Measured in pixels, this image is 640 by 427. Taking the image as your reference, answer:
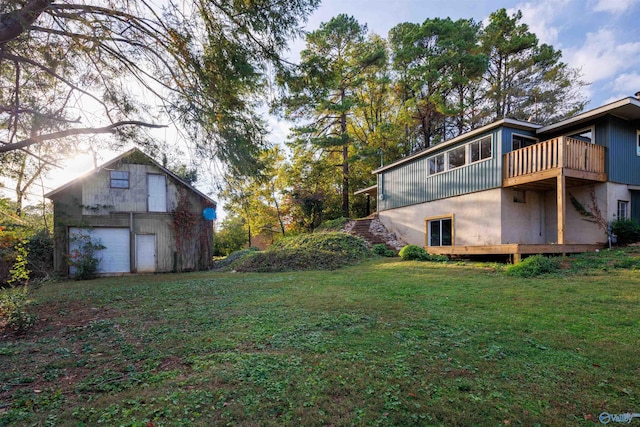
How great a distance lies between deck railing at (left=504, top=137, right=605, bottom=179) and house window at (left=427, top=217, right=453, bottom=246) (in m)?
3.32

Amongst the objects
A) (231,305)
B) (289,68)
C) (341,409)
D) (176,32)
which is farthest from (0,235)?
(341,409)

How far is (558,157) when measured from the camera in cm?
952

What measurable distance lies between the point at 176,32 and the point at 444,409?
6.18 meters

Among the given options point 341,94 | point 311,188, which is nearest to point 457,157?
point 341,94

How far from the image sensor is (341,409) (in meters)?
2.15

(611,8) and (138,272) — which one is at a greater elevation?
(611,8)

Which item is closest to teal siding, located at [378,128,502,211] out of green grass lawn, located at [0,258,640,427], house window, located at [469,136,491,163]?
house window, located at [469,136,491,163]

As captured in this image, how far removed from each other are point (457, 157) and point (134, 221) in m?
14.6

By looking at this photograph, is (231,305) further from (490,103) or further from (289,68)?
(490,103)

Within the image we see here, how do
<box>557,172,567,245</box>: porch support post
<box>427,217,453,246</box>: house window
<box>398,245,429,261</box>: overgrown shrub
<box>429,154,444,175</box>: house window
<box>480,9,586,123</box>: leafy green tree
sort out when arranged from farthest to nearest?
<box>480,9,586,123</box>: leafy green tree
<box>429,154,444,175</box>: house window
<box>427,217,453,246</box>: house window
<box>398,245,429,261</box>: overgrown shrub
<box>557,172,567,245</box>: porch support post

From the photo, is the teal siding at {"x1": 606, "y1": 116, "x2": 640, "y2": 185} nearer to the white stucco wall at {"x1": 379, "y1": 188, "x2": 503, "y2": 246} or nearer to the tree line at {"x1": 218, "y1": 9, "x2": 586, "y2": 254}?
the white stucco wall at {"x1": 379, "y1": 188, "x2": 503, "y2": 246}

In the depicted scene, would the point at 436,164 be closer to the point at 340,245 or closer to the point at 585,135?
the point at 585,135

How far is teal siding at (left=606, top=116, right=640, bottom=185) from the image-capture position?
33.8 ft

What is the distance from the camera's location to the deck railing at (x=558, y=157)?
9.47m
